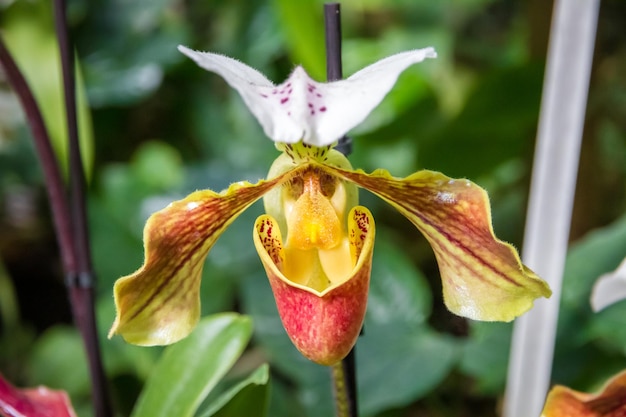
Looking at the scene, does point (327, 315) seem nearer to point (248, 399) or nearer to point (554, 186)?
point (248, 399)

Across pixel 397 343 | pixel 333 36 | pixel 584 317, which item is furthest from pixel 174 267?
pixel 584 317

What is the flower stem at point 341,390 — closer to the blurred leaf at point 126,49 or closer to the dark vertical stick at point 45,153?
the dark vertical stick at point 45,153

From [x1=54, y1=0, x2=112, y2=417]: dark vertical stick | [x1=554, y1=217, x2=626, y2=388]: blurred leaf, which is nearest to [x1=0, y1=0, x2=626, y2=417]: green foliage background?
[x1=554, y1=217, x2=626, y2=388]: blurred leaf

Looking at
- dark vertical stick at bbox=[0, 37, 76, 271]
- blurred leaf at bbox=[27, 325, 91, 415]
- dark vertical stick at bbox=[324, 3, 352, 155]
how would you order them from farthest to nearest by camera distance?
blurred leaf at bbox=[27, 325, 91, 415] < dark vertical stick at bbox=[0, 37, 76, 271] < dark vertical stick at bbox=[324, 3, 352, 155]

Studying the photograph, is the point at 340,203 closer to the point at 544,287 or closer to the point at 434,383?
the point at 544,287

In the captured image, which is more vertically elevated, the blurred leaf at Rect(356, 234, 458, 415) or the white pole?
the white pole

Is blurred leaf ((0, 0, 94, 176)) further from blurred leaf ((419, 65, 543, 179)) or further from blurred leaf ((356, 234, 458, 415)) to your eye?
blurred leaf ((419, 65, 543, 179))

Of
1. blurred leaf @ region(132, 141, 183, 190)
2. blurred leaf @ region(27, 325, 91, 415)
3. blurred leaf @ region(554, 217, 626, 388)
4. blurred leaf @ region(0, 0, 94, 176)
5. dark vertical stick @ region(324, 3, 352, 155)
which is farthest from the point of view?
blurred leaf @ region(132, 141, 183, 190)
